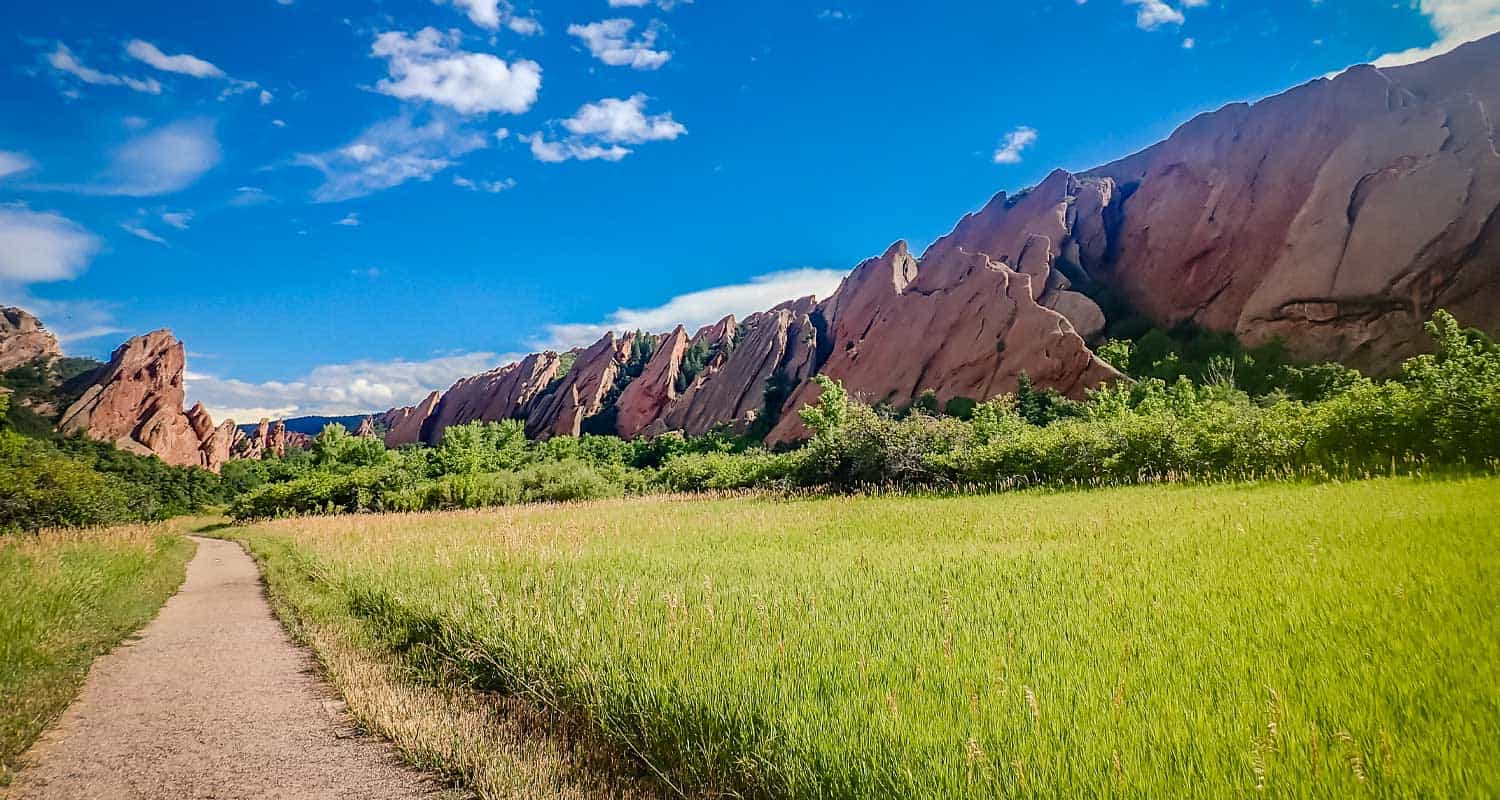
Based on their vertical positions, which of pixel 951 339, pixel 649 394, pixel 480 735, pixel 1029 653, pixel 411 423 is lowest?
pixel 480 735

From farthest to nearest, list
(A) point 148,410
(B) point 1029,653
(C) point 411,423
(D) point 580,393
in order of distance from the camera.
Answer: (C) point 411,423, (D) point 580,393, (A) point 148,410, (B) point 1029,653

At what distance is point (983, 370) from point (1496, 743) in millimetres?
64863

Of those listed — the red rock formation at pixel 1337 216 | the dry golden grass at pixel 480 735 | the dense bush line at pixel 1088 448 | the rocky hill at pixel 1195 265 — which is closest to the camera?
the dry golden grass at pixel 480 735

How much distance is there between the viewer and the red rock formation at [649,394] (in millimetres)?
96438

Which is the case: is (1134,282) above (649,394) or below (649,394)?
above

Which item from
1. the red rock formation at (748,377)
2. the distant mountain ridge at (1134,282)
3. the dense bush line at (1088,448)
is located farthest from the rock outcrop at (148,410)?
the red rock formation at (748,377)

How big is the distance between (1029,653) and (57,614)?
1101 cm

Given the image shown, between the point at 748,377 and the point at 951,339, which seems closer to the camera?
the point at 951,339

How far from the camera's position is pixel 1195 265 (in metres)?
67.1

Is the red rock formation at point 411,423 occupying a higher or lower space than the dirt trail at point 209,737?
higher

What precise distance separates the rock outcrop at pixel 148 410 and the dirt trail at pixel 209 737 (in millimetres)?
88307

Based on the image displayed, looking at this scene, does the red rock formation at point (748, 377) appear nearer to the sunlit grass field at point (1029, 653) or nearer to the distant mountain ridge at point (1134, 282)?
the distant mountain ridge at point (1134, 282)

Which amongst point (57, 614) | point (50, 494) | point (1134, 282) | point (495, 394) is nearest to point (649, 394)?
point (495, 394)

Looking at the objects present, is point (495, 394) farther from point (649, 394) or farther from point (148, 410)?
point (148, 410)
